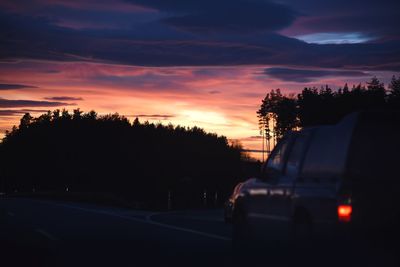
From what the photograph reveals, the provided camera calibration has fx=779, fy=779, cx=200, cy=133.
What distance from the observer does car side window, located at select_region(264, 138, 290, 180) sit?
482 inches

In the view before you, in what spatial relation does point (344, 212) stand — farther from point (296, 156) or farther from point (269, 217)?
point (269, 217)

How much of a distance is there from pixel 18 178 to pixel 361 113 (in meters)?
174

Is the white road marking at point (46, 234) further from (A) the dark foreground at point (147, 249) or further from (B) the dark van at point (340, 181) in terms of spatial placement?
(B) the dark van at point (340, 181)

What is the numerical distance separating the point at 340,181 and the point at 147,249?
227 inches

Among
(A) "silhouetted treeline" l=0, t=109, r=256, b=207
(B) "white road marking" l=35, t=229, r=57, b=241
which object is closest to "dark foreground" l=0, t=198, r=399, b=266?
(B) "white road marking" l=35, t=229, r=57, b=241

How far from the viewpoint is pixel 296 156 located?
11711 mm

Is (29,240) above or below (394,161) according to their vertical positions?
below

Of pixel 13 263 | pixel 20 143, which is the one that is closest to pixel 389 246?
pixel 13 263

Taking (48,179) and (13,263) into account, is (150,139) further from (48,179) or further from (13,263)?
(13,263)

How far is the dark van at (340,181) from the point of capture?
9430 mm

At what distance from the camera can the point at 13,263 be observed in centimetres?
1216

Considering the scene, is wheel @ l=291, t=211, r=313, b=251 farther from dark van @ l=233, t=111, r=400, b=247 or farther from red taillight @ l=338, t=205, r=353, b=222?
red taillight @ l=338, t=205, r=353, b=222

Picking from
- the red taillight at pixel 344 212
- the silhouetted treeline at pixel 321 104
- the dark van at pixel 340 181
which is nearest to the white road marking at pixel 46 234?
the dark van at pixel 340 181

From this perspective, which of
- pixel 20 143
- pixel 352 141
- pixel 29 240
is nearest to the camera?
pixel 352 141
